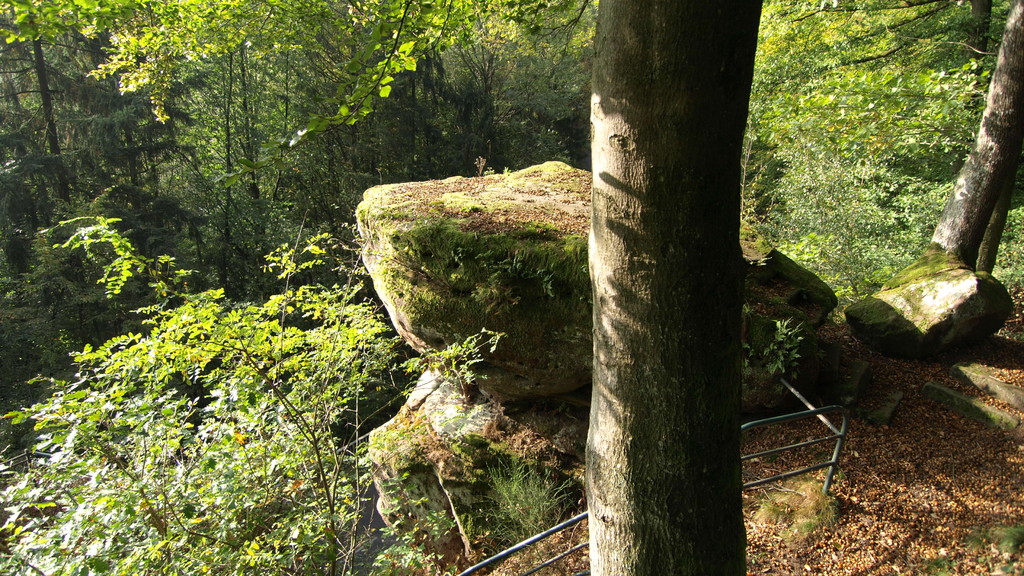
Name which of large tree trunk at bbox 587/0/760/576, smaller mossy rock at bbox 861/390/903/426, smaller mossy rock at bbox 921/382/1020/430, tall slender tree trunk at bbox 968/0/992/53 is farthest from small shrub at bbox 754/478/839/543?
tall slender tree trunk at bbox 968/0/992/53

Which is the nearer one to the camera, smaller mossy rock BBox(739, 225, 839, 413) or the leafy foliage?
the leafy foliage

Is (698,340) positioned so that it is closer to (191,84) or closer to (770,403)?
(770,403)

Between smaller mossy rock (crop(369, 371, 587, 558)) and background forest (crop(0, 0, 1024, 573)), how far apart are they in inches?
31.5

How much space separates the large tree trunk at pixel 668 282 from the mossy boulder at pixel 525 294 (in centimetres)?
238

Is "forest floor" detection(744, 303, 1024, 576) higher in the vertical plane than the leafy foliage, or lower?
lower

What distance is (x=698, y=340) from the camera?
1637 millimetres

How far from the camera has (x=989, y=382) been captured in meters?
4.24

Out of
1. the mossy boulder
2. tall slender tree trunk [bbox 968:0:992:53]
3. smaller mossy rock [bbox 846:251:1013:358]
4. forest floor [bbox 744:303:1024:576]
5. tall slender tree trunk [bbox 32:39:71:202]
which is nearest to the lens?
forest floor [bbox 744:303:1024:576]

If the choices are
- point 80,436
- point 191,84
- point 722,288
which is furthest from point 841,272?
point 191,84

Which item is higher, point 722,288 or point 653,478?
point 722,288

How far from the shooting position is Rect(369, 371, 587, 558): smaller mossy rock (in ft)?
16.0

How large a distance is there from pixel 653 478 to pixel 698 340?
19.6 inches

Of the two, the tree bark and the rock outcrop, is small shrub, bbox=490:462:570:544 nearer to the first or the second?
the rock outcrop

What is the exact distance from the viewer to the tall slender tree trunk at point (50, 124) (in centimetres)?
1228
